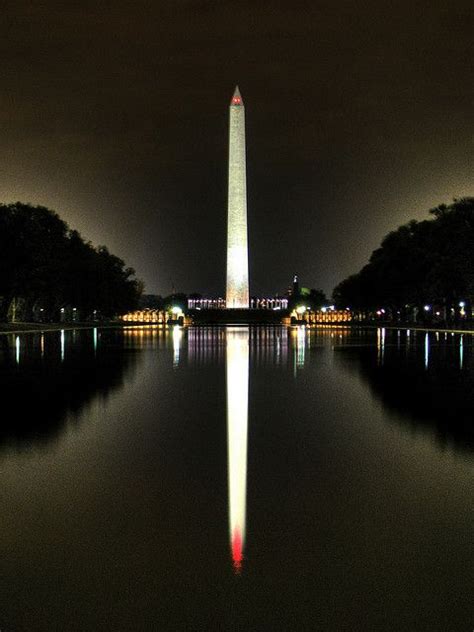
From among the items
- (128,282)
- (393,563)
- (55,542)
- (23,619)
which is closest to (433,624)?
(393,563)

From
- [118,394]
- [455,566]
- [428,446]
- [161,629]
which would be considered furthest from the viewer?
[118,394]

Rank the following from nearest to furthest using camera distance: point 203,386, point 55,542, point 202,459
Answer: point 55,542 → point 202,459 → point 203,386

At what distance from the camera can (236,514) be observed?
7.92 m

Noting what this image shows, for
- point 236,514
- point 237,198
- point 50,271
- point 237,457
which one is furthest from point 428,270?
point 236,514

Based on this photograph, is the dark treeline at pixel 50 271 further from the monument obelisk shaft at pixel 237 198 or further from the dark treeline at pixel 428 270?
the dark treeline at pixel 428 270

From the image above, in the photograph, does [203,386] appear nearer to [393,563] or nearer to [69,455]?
[69,455]

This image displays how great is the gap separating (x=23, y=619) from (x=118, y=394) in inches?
522

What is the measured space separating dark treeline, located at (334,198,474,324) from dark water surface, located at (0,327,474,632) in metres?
53.8

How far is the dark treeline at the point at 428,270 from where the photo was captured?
229 feet

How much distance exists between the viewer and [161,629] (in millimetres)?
5242

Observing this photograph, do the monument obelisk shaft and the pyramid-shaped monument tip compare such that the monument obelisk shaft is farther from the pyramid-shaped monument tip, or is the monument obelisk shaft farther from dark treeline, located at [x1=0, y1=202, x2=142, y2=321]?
dark treeline, located at [x1=0, y1=202, x2=142, y2=321]

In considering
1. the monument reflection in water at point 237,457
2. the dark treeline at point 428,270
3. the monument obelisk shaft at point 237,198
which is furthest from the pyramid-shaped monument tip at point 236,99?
the monument reflection in water at point 237,457

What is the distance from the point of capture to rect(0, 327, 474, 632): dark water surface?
5605mm

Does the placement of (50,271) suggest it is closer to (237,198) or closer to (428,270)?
(237,198)
